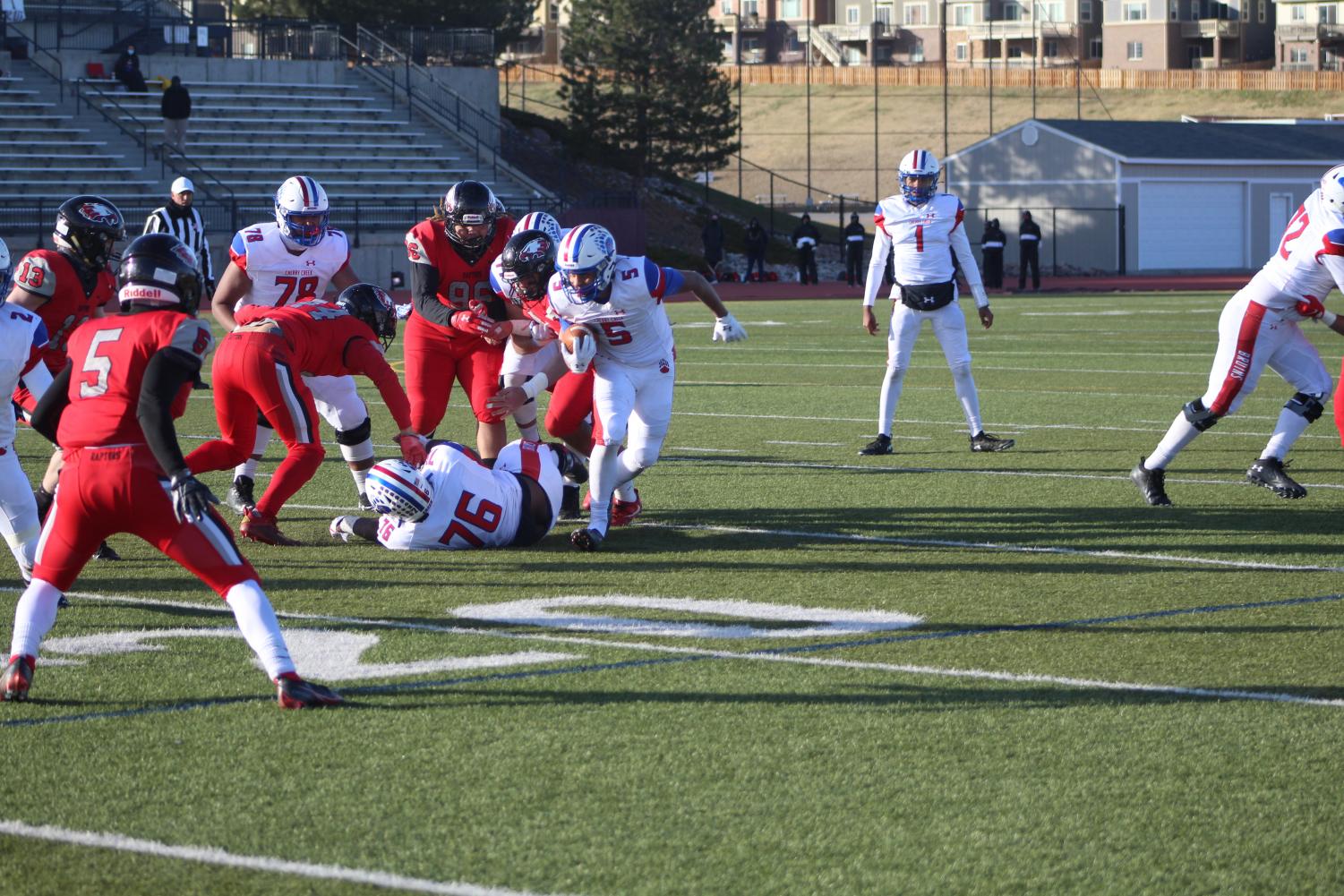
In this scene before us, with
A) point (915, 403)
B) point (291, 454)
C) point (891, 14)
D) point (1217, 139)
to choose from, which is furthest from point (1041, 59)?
point (291, 454)

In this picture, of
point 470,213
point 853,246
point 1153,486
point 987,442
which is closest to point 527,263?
point 470,213

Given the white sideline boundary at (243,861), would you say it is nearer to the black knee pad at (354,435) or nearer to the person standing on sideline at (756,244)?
the black knee pad at (354,435)

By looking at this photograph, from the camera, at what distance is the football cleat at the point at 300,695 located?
5.57 metres

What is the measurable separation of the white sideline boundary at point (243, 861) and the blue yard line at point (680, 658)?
105 cm

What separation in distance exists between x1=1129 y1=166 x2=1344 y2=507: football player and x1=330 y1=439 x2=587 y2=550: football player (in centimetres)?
333

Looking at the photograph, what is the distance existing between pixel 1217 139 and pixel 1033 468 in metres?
43.8

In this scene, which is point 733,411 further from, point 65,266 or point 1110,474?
point 65,266

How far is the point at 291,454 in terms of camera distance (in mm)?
8883

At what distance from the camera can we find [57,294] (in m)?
8.70

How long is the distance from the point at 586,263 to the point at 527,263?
61cm

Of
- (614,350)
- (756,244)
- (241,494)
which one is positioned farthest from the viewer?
(756,244)

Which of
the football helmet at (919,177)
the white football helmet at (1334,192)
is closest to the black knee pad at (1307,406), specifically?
the white football helmet at (1334,192)

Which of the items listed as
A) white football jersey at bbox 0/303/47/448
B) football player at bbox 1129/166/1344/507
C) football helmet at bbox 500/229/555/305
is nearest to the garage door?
football player at bbox 1129/166/1344/507

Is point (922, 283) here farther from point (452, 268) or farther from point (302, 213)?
point (302, 213)
